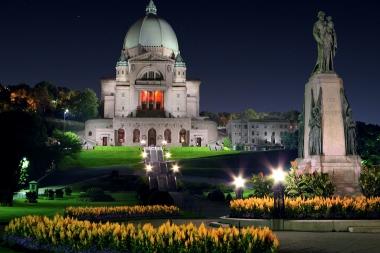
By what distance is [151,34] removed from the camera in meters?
107

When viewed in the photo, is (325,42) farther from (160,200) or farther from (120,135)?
(120,135)

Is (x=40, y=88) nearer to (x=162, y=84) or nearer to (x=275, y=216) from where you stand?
(x=162, y=84)

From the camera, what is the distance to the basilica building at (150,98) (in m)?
94.7

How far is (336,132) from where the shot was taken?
21.0 metres

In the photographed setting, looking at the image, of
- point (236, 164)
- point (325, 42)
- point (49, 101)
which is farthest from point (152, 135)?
point (325, 42)

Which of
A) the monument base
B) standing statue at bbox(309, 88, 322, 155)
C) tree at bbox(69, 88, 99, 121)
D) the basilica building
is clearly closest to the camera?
the monument base

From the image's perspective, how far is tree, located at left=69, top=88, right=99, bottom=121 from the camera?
12814 cm

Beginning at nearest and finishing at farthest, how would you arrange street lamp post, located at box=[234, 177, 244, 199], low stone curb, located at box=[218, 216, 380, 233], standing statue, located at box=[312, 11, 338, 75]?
low stone curb, located at box=[218, 216, 380, 233] → standing statue, located at box=[312, 11, 338, 75] → street lamp post, located at box=[234, 177, 244, 199]

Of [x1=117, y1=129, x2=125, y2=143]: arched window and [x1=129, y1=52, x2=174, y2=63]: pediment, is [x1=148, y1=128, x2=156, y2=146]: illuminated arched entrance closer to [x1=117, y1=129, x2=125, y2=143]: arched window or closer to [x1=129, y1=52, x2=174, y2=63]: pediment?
[x1=117, y1=129, x2=125, y2=143]: arched window

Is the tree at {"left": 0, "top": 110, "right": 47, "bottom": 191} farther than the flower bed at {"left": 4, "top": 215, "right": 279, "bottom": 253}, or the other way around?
the tree at {"left": 0, "top": 110, "right": 47, "bottom": 191}

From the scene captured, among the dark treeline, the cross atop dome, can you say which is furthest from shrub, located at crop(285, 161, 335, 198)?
the dark treeline

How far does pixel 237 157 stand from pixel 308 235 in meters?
52.0

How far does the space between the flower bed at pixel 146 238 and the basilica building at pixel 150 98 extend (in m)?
76.4

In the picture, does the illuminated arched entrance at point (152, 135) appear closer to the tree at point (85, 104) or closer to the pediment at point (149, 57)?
the pediment at point (149, 57)
